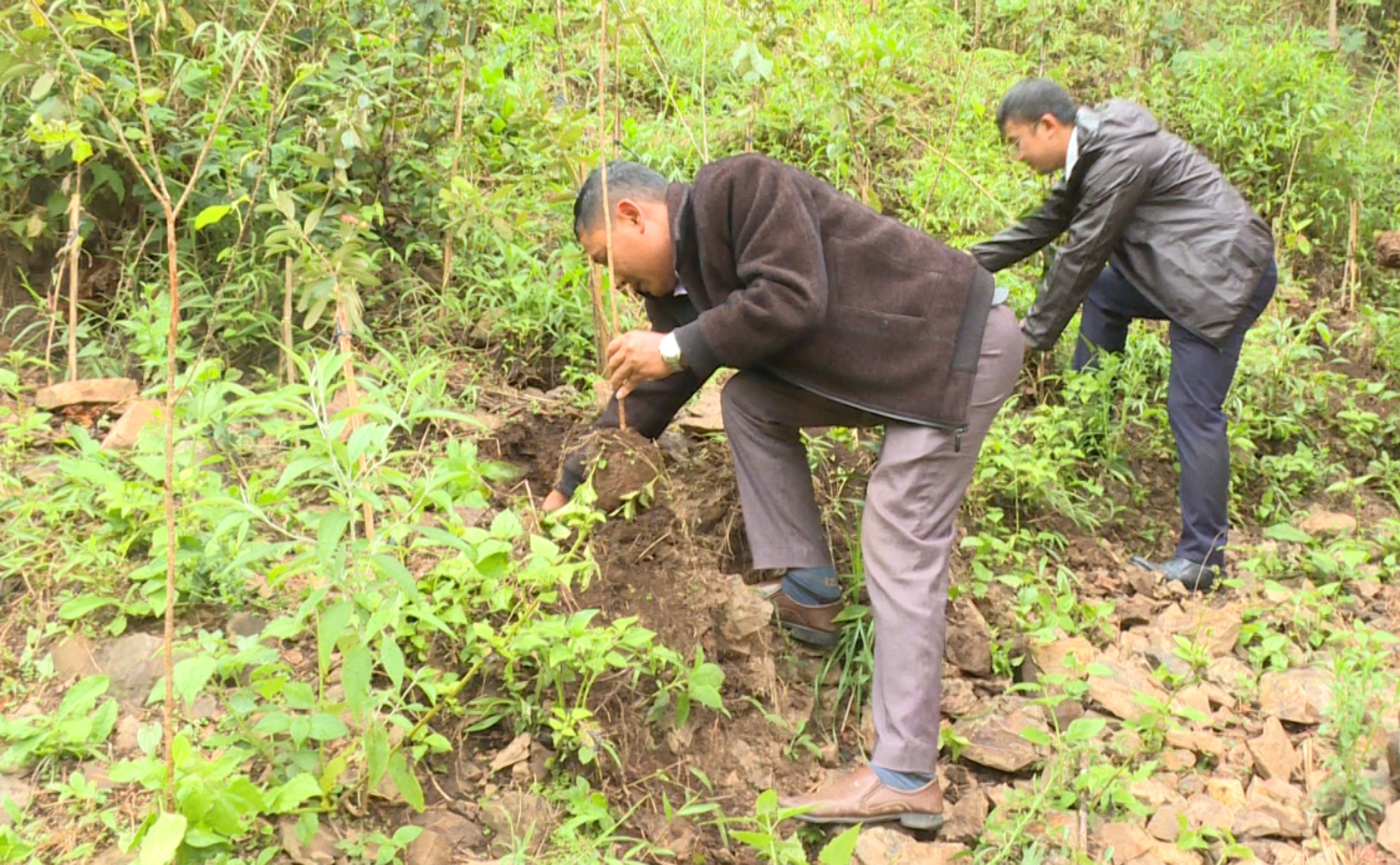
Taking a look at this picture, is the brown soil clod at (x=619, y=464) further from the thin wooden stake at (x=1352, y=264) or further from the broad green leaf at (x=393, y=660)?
the thin wooden stake at (x=1352, y=264)

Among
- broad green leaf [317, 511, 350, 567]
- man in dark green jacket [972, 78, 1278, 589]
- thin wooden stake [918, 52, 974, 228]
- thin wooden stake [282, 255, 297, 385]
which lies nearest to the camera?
broad green leaf [317, 511, 350, 567]

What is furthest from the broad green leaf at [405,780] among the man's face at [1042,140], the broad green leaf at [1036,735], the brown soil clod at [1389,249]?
the brown soil clod at [1389,249]

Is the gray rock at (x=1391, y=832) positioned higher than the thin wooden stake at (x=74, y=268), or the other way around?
the thin wooden stake at (x=74, y=268)

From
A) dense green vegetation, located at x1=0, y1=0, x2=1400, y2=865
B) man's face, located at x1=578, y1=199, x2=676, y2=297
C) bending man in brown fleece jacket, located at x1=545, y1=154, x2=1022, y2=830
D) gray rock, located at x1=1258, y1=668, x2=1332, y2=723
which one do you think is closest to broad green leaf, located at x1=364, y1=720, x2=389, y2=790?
dense green vegetation, located at x1=0, y1=0, x2=1400, y2=865

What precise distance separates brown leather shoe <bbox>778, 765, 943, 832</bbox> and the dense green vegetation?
0.40 ft

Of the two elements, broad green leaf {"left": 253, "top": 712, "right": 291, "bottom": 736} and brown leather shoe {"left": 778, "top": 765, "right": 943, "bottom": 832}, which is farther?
brown leather shoe {"left": 778, "top": 765, "right": 943, "bottom": 832}

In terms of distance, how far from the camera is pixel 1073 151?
14.7 ft

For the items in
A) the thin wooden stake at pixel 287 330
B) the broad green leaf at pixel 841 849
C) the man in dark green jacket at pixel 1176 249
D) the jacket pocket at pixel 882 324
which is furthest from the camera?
the man in dark green jacket at pixel 1176 249

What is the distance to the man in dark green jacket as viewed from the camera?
14.3 ft

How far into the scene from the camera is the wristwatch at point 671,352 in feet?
9.98

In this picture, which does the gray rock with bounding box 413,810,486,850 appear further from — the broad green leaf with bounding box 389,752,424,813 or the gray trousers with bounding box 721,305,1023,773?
the gray trousers with bounding box 721,305,1023,773

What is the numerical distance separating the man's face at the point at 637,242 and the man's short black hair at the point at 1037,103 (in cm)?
195

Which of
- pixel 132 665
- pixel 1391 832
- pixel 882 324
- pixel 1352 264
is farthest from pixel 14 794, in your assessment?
pixel 1352 264

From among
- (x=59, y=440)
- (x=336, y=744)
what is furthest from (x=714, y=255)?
(x=59, y=440)
